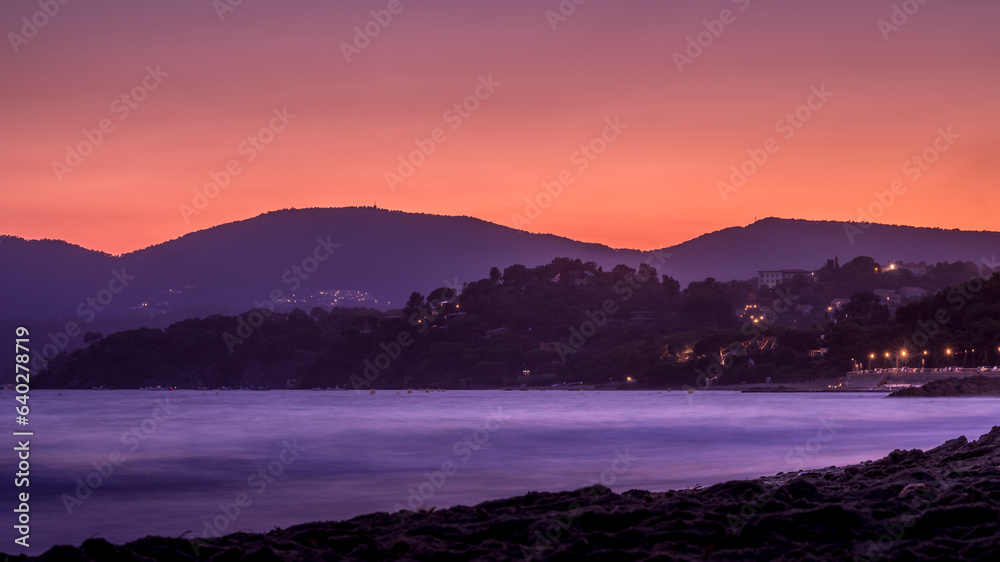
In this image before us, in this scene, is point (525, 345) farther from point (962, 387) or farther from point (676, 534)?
point (676, 534)

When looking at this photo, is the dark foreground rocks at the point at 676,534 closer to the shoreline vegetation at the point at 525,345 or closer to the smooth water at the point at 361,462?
the smooth water at the point at 361,462

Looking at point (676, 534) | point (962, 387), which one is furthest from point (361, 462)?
point (962, 387)

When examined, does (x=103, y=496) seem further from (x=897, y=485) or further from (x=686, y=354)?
(x=686, y=354)

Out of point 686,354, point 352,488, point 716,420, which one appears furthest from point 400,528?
point 686,354

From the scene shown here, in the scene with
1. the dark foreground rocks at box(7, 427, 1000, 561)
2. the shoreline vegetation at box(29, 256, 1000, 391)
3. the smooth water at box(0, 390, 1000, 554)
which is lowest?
the smooth water at box(0, 390, 1000, 554)

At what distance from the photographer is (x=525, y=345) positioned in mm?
170125

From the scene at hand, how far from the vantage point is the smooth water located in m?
15.8

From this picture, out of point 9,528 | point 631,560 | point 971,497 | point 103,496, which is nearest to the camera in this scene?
point 631,560

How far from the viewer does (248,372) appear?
186m

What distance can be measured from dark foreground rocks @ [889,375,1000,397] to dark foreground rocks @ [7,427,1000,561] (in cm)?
7152

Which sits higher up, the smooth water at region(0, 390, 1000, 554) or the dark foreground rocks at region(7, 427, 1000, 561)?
the dark foreground rocks at region(7, 427, 1000, 561)

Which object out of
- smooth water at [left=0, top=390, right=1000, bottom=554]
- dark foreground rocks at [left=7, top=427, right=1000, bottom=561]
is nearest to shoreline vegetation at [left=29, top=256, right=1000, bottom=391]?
smooth water at [left=0, top=390, right=1000, bottom=554]

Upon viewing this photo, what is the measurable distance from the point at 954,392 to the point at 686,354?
6315cm

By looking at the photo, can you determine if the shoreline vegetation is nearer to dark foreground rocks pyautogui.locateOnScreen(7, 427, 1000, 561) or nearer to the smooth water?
the smooth water
